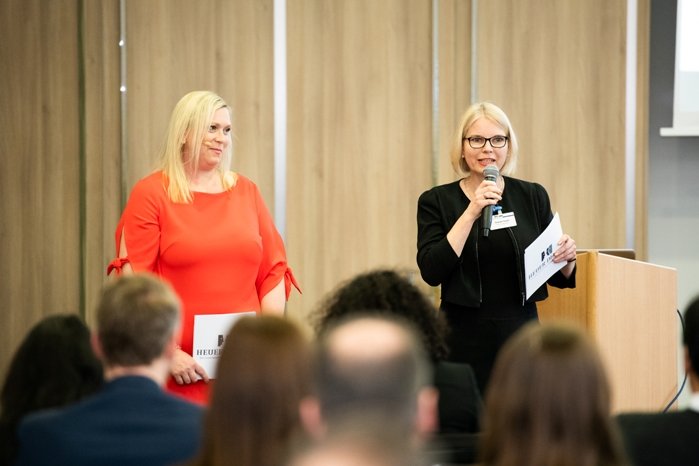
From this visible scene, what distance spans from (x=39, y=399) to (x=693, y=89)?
496 cm

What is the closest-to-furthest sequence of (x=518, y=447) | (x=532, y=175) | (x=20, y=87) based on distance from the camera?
(x=518, y=447), (x=20, y=87), (x=532, y=175)

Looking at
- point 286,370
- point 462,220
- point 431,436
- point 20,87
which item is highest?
point 20,87

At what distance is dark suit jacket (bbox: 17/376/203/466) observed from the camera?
1865 millimetres

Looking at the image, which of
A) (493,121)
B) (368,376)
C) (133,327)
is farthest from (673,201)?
(368,376)

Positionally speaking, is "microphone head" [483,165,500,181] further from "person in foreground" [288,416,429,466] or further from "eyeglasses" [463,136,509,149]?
"person in foreground" [288,416,429,466]

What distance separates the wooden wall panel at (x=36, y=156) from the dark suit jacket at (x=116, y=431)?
3850mm

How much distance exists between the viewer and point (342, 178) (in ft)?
19.4

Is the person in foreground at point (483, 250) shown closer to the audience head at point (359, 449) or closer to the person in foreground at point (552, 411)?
the person in foreground at point (552, 411)

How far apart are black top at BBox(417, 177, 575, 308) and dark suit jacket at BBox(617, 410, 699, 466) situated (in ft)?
5.00

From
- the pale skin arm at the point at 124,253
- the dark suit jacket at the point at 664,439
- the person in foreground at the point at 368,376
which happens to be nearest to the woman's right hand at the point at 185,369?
the pale skin arm at the point at 124,253

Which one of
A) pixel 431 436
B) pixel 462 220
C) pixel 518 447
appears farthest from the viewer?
pixel 462 220

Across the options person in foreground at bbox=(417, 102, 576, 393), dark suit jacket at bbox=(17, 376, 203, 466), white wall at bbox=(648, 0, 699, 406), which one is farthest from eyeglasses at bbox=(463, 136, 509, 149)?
white wall at bbox=(648, 0, 699, 406)

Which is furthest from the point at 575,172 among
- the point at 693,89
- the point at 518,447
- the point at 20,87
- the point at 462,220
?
the point at 518,447

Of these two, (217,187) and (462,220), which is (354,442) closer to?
(462,220)
